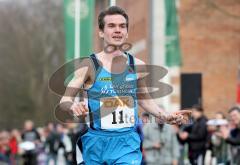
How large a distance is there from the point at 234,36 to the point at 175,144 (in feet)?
62.6

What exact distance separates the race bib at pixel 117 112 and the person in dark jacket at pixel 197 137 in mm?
7906

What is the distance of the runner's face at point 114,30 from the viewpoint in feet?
23.3

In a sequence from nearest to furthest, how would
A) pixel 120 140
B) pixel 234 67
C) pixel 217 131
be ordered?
pixel 120 140
pixel 217 131
pixel 234 67

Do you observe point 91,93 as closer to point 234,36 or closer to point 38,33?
point 234,36

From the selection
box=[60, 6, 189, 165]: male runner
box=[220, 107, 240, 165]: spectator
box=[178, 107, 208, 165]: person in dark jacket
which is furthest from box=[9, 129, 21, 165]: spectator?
box=[60, 6, 189, 165]: male runner

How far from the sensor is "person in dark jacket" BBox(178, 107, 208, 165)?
590 inches

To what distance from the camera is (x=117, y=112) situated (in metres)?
7.19

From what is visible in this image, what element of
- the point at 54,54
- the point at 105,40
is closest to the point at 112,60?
the point at 105,40

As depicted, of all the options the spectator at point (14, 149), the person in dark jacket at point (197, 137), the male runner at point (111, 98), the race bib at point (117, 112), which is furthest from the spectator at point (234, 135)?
the spectator at point (14, 149)

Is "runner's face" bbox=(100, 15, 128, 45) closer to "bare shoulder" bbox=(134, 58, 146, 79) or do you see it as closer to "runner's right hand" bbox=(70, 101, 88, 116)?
"bare shoulder" bbox=(134, 58, 146, 79)

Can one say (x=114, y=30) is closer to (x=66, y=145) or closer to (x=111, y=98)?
(x=111, y=98)

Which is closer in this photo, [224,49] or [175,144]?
[175,144]

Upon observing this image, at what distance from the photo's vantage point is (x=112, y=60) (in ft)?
23.7

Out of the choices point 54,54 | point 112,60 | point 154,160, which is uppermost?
point 54,54
